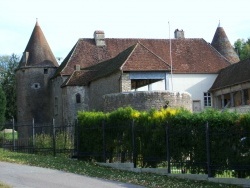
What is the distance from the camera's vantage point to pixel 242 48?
7981 cm

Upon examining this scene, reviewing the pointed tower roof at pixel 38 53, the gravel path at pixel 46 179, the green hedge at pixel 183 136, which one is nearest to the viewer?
the gravel path at pixel 46 179

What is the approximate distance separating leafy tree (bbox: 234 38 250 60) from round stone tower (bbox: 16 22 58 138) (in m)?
30.2

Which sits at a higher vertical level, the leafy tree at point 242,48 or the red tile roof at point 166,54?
the leafy tree at point 242,48

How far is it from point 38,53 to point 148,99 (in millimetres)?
24975

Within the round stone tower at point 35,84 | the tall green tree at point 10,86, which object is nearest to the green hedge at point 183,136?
the round stone tower at point 35,84

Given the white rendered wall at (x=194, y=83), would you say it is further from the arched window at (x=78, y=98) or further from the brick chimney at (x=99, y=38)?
the arched window at (x=78, y=98)

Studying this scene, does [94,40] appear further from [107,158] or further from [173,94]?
[107,158]

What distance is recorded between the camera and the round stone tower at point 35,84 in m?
52.9

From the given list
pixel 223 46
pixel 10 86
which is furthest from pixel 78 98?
pixel 10 86

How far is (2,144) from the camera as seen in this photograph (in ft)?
98.1

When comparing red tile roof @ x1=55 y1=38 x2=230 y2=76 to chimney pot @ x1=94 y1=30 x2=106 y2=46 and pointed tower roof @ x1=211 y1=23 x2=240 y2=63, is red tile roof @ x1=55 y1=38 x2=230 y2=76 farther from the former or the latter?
pointed tower roof @ x1=211 y1=23 x2=240 y2=63

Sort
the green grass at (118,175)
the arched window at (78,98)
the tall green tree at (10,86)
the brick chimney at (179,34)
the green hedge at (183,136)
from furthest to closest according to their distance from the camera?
the tall green tree at (10,86)
the brick chimney at (179,34)
the arched window at (78,98)
the green hedge at (183,136)
the green grass at (118,175)

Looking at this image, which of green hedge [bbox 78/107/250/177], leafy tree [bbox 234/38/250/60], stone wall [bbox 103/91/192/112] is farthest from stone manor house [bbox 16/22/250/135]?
green hedge [bbox 78/107/250/177]

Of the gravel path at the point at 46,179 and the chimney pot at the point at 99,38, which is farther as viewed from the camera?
the chimney pot at the point at 99,38
